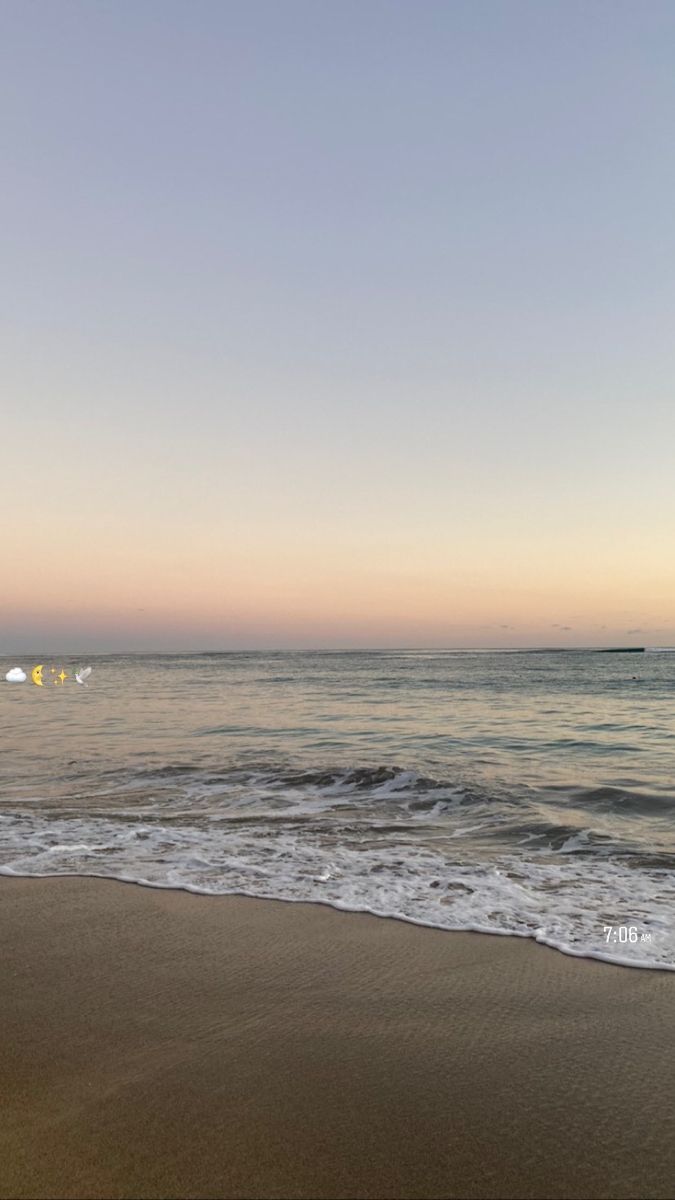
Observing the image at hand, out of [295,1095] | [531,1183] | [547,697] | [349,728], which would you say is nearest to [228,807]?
[295,1095]

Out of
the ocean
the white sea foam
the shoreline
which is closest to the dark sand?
the shoreline

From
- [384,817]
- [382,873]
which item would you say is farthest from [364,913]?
[384,817]

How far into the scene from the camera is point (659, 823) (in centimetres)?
822

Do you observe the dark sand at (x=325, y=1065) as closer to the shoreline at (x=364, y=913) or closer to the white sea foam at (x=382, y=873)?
the shoreline at (x=364, y=913)

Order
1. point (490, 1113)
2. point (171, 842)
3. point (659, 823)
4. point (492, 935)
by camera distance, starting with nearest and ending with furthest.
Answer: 1. point (490, 1113)
2. point (492, 935)
3. point (171, 842)
4. point (659, 823)

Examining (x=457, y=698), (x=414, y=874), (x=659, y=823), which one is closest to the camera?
(x=414, y=874)

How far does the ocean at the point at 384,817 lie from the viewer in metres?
5.50

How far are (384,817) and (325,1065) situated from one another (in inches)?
222

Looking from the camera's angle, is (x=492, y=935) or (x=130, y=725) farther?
(x=130, y=725)

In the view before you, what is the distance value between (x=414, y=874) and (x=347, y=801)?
138 inches

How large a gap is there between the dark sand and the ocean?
2.77 ft

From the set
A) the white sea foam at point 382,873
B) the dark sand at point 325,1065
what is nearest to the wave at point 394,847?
the white sea foam at point 382,873

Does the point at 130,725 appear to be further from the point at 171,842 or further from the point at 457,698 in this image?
the point at 457,698

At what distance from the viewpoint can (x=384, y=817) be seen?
341 inches
